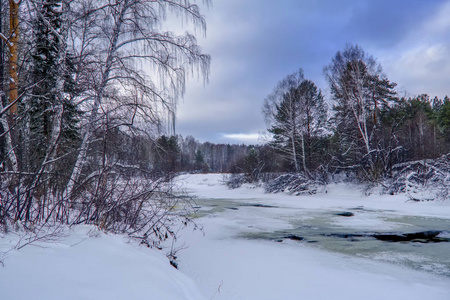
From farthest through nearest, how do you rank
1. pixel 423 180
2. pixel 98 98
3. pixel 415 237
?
pixel 423 180 < pixel 415 237 < pixel 98 98

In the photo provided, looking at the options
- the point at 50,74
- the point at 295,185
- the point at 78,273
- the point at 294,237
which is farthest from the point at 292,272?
the point at 295,185

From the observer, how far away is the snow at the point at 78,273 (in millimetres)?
1448

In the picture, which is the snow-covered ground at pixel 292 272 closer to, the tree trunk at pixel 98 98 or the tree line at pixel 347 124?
the tree trunk at pixel 98 98

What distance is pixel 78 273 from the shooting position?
1744mm

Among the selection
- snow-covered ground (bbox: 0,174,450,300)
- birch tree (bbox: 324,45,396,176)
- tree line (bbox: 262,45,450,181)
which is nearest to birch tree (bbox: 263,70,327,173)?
tree line (bbox: 262,45,450,181)

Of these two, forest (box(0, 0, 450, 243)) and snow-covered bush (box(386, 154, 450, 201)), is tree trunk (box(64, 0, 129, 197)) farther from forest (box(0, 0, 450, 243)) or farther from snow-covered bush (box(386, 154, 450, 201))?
snow-covered bush (box(386, 154, 450, 201))

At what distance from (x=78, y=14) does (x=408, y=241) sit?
7.48m

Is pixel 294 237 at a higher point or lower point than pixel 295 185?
lower

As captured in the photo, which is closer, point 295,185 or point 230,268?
point 230,268

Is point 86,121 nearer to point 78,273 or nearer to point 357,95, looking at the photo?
point 78,273

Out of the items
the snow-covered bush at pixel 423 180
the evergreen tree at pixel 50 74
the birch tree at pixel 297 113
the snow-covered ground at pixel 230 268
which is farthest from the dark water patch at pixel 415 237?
the birch tree at pixel 297 113

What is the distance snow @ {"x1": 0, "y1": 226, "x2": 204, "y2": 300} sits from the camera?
145cm

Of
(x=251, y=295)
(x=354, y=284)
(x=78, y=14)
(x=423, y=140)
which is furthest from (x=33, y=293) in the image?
(x=423, y=140)

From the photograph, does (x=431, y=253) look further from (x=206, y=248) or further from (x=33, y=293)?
(x=33, y=293)
